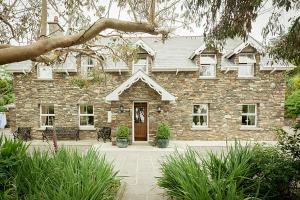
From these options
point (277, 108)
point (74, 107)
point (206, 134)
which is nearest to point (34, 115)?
point (74, 107)

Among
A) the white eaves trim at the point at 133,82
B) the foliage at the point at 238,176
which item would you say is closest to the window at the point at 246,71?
the white eaves trim at the point at 133,82

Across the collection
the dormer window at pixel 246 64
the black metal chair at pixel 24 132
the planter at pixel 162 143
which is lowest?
the planter at pixel 162 143

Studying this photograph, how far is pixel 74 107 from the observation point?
20.4m

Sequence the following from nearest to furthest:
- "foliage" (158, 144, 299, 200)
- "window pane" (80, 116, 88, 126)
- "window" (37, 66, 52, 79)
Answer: "foliage" (158, 144, 299, 200)
"window" (37, 66, 52, 79)
"window pane" (80, 116, 88, 126)

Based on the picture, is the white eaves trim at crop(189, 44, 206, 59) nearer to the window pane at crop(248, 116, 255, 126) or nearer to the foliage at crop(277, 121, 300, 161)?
the window pane at crop(248, 116, 255, 126)

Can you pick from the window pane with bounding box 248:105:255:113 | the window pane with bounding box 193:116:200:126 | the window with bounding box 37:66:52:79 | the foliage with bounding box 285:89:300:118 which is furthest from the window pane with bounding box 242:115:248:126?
the window with bounding box 37:66:52:79

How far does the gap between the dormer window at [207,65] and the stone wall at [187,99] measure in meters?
0.41

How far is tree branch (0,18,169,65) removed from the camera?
4543 mm

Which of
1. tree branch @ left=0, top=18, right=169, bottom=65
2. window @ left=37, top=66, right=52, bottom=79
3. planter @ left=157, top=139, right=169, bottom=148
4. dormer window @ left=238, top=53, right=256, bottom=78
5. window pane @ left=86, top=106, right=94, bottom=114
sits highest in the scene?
dormer window @ left=238, top=53, right=256, bottom=78

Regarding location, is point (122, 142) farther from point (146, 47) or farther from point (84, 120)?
point (146, 47)

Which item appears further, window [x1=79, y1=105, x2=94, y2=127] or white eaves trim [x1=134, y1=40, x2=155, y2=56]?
window [x1=79, y1=105, x2=94, y2=127]

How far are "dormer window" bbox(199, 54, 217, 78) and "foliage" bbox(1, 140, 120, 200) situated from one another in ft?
46.1

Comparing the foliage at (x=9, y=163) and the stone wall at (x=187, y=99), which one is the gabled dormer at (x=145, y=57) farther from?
the foliage at (x=9, y=163)

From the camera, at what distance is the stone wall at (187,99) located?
20.0 m
